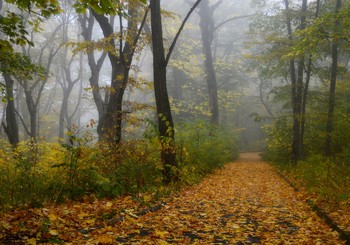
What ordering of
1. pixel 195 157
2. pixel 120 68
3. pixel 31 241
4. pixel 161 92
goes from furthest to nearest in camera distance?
pixel 120 68 < pixel 195 157 < pixel 161 92 < pixel 31 241

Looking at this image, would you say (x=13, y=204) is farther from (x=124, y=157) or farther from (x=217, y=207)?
(x=217, y=207)

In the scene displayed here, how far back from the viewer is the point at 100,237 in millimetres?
4246

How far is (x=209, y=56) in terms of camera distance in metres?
23.5

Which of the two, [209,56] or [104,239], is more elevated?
[209,56]

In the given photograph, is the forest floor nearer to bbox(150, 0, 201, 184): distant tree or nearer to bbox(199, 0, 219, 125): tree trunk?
bbox(150, 0, 201, 184): distant tree

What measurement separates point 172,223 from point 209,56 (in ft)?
63.8

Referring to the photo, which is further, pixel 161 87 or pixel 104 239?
pixel 161 87

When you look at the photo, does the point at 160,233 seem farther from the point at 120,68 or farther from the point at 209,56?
the point at 209,56

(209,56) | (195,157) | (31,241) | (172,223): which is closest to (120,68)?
(195,157)

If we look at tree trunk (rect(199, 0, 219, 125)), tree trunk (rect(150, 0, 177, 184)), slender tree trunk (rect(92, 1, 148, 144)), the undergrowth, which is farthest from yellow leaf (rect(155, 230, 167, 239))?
tree trunk (rect(199, 0, 219, 125))

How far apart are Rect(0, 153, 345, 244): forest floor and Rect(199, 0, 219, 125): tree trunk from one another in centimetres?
1567

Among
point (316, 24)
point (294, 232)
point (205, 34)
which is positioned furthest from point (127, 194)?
point (205, 34)

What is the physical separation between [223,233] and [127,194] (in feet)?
10.1

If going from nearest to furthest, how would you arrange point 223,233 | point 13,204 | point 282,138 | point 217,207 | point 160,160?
point 223,233, point 13,204, point 217,207, point 160,160, point 282,138
